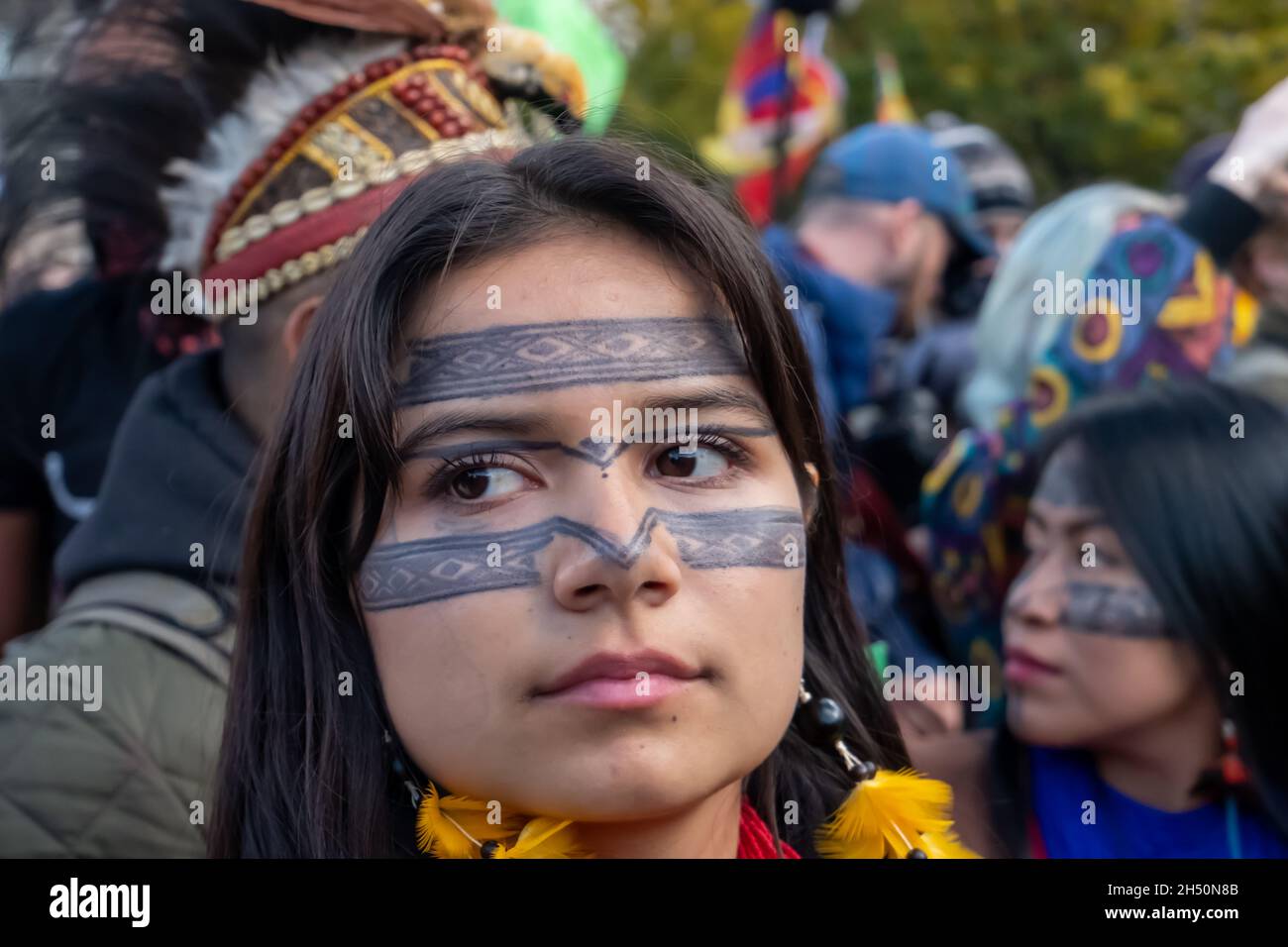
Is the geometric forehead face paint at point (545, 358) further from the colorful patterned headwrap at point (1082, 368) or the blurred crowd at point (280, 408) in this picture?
the colorful patterned headwrap at point (1082, 368)

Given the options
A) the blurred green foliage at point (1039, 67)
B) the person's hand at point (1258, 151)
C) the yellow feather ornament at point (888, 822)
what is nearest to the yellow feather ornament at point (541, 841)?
the yellow feather ornament at point (888, 822)

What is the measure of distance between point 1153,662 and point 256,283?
5.63 ft

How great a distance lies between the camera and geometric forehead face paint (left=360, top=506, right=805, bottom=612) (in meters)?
1.59

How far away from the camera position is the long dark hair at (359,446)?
173 centimetres

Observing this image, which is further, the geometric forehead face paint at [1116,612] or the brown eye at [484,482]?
the geometric forehead face paint at [1116,612]

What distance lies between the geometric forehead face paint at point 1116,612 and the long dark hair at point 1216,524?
0.07ft

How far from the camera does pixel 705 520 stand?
1671 mm

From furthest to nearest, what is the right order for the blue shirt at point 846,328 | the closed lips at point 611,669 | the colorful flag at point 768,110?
the colorful flag at point 768,110 < the blue shirt at point 846,328 < the closed lips at point 611,669

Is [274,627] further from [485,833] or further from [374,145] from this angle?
[374,145]

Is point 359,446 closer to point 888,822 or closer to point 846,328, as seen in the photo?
point 888,822

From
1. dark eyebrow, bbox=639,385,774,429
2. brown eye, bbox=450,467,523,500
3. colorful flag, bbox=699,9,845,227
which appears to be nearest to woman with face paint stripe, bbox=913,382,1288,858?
dark eyebrow, bbox=639,385,774,429

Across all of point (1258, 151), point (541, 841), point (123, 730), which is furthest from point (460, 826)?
point (1258, 151)

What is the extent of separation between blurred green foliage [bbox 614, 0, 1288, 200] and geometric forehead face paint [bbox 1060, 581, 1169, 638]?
8.42 metres

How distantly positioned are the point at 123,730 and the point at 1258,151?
2.75 metres
